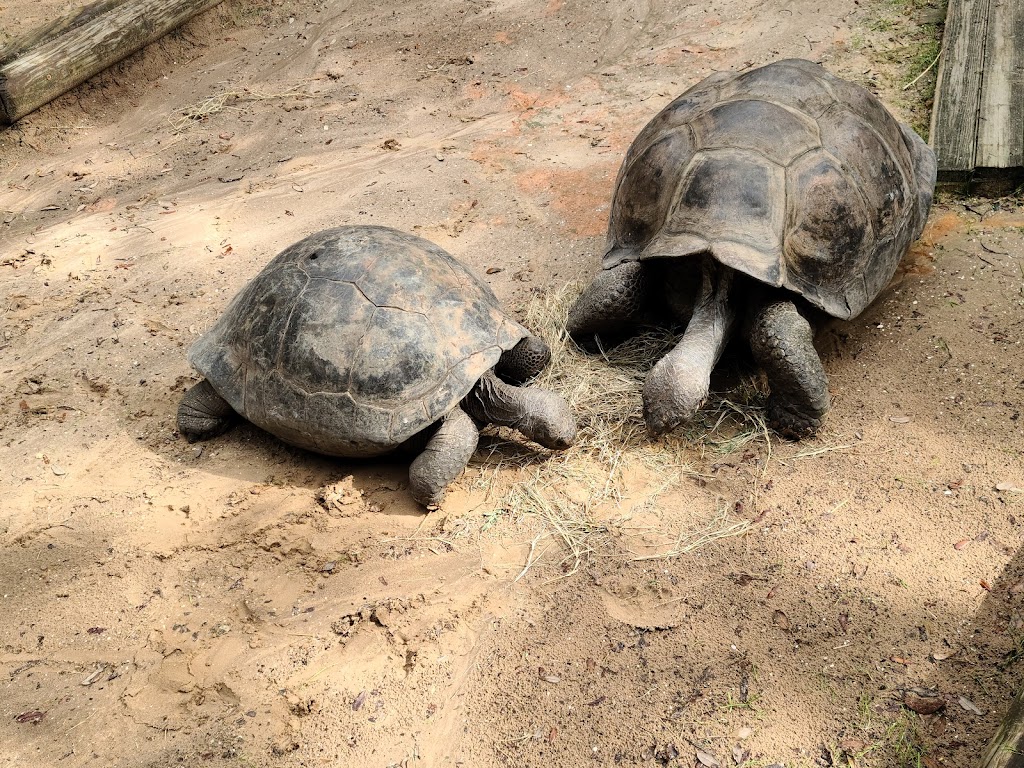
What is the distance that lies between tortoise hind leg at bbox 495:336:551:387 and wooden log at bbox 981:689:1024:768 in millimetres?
3171

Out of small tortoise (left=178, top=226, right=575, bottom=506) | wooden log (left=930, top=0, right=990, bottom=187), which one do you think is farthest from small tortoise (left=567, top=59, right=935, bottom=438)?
wooden log (left=930, top=0, right=990, bottom=187)

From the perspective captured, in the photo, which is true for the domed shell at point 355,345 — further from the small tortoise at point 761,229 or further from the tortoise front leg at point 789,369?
the tortoise front leg at point 789,369

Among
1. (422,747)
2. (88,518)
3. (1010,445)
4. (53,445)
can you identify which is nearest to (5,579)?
(88,518)

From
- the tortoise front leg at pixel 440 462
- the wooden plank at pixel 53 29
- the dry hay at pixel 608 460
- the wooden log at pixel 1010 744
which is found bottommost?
the dry hay at pixel 608 460

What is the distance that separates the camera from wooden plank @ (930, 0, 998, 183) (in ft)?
20.6

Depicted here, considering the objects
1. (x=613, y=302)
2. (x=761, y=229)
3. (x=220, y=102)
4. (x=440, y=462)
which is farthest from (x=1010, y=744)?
(x=220, y=102)

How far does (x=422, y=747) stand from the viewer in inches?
132

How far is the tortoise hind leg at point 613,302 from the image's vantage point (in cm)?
533

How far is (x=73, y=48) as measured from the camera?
29.5 feet

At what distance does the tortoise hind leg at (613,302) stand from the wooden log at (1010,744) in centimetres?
315

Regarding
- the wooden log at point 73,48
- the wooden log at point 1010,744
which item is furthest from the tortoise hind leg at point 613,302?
the wooden log at point 73,48

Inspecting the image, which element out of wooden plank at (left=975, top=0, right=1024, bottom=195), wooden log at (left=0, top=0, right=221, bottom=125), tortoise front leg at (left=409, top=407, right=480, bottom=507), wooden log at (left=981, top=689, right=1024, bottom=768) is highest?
wooden log at (left=0, top=0, right=221, bottom=125)

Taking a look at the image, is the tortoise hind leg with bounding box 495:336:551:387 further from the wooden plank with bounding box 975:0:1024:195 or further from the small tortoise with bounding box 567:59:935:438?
the wooden plank with bounding box 975:0:1024:195

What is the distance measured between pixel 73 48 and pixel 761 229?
7.86 metres
